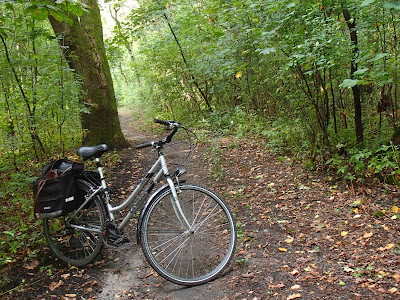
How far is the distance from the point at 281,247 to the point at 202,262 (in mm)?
890

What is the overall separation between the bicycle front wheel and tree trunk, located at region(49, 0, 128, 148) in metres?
4.63


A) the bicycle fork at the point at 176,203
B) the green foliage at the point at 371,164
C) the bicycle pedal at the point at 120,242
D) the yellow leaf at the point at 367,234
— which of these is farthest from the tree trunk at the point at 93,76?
the yellow leaf at the point at 367,234

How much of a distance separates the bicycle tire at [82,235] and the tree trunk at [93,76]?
389 centimetres

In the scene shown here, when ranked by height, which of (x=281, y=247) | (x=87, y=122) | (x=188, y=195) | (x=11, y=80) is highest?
(x=11, y=80)

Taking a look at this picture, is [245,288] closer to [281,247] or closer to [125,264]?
[281,247]

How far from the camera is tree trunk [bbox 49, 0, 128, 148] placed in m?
7.29

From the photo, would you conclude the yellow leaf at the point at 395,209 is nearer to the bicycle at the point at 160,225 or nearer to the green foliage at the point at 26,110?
the bicycle at the point at 160,225

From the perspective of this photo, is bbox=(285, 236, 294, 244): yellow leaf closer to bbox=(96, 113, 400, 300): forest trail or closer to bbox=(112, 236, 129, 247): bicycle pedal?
bbox=(96, 113, 400, 300): forest trail

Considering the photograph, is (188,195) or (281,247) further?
(281,247)

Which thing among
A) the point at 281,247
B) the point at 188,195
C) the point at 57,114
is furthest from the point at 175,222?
the point at 57,114

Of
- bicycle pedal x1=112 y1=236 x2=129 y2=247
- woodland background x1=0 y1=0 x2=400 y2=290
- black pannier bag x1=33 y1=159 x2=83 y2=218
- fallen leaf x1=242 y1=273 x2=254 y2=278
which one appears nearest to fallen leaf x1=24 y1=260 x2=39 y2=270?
woodland background x1=0 y1=0 x2=400 y2=290

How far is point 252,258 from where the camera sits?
11.0 ft

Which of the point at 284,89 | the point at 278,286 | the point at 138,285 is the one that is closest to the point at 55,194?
the point at 138,285

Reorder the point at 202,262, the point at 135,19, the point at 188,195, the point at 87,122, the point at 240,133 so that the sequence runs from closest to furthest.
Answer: the point at 188,195
the point at 202,262
the point at 87,122
the point at 240,133
the point at 135,19
